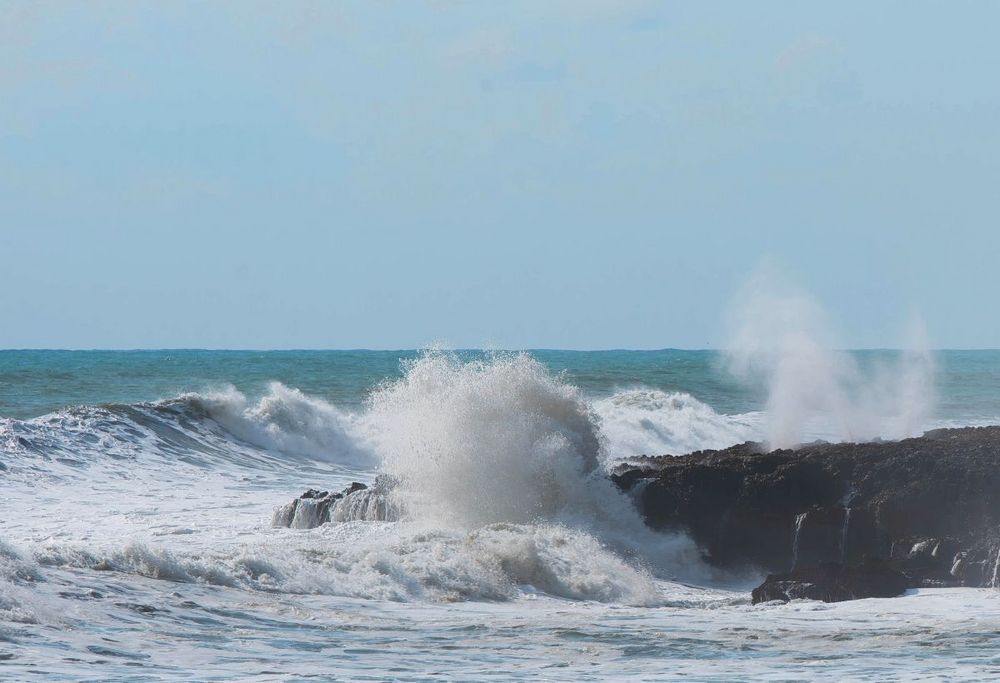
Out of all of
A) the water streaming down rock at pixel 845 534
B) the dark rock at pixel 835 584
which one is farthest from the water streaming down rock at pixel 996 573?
the water streaming down rock at pixel 845 534

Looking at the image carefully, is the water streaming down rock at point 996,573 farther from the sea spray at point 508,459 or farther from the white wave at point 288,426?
the white wave at point 288,426

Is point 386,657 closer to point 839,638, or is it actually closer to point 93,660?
point 93,660

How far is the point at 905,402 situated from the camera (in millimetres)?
22953

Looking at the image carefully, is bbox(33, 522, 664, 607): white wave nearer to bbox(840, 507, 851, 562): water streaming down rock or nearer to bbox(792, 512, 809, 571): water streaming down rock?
bbox(792, 512, 809, 571): water streaming down rock

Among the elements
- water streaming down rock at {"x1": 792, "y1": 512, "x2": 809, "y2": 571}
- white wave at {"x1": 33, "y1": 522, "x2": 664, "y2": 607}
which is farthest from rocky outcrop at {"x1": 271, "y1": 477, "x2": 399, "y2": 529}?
water streaming down rock at {"x1": 792, "y1": 512, "x2": 809, "y2": 571}

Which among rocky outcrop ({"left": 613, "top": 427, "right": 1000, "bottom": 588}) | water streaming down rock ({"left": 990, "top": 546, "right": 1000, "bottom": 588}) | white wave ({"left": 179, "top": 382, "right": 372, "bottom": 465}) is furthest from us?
white wave ({"left": 179, "top": 382, "right": 372, "bottom": 465})

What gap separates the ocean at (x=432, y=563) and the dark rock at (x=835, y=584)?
0.23 metres

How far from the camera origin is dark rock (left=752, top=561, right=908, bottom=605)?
10.6m

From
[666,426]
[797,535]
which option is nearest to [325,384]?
[666,426]

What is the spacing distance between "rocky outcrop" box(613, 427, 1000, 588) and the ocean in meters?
0.31

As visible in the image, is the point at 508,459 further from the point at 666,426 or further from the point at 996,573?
the point at 666,426

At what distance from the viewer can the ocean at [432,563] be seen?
8.41m

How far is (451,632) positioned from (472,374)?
6.36 metres

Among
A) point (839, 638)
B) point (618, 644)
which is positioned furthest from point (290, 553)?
point (839, 638)
